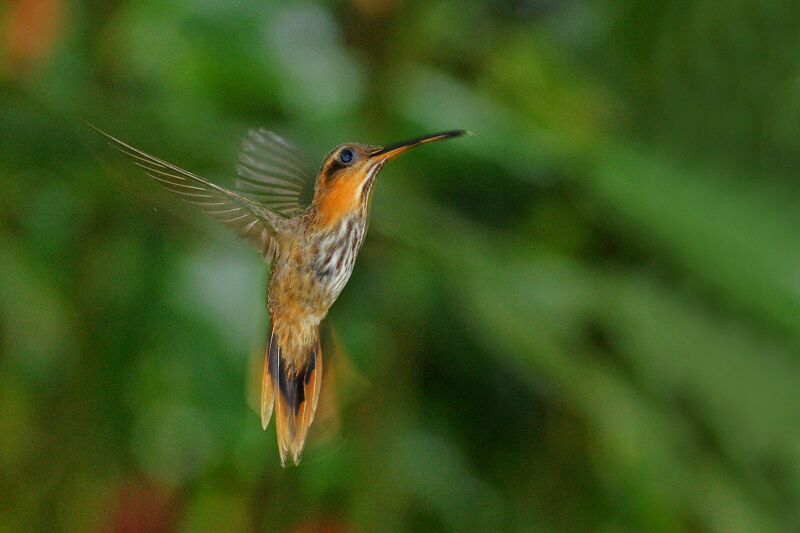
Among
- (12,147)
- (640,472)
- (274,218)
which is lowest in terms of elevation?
(640,472)

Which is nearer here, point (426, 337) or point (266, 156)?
point (266, 156)

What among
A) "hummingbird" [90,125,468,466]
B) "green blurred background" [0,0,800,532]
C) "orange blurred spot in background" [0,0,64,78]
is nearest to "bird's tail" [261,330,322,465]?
"hummingbird" [90,125,468,466]

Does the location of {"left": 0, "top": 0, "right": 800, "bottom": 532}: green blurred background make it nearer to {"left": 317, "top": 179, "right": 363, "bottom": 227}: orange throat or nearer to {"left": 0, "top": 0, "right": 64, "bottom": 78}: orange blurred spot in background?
{"left": 0, "top": 0, "right": 64, "bottom": 78}: orange blurred spot in background

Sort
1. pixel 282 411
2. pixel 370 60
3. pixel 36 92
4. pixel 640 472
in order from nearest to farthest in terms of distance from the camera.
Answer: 1. pixel 282 411
2. pixel 370 60
3. pixel 36 92
4. pixel 640 472

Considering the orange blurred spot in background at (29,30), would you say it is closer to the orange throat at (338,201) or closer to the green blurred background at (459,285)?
the green blurred background at (459,285)

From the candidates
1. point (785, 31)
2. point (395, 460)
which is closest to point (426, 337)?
point (395, 460)

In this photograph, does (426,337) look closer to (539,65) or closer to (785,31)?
(539,65)
